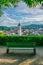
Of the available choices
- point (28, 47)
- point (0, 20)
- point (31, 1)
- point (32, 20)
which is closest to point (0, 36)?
point (0, 20)

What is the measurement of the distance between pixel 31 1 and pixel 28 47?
3.57m

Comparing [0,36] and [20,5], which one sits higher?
[20,5]

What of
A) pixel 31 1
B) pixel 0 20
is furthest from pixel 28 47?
pixel 0 20

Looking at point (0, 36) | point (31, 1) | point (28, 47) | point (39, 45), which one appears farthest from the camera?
point (0, 36)

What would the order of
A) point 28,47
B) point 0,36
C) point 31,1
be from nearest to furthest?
point 31,1 < point 28,47 < point 0,36

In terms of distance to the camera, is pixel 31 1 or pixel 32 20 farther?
pixel 32 20

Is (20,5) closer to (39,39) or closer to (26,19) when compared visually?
(26,19)

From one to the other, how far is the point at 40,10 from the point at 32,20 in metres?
0.97

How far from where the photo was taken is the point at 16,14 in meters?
18.1

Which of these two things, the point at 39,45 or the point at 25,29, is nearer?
the point at 39,45

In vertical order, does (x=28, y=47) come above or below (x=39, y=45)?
above

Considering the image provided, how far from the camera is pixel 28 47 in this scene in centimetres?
1191

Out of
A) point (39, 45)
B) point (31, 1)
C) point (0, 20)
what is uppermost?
point (31, 1)

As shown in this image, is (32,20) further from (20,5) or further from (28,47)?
(28,47)
